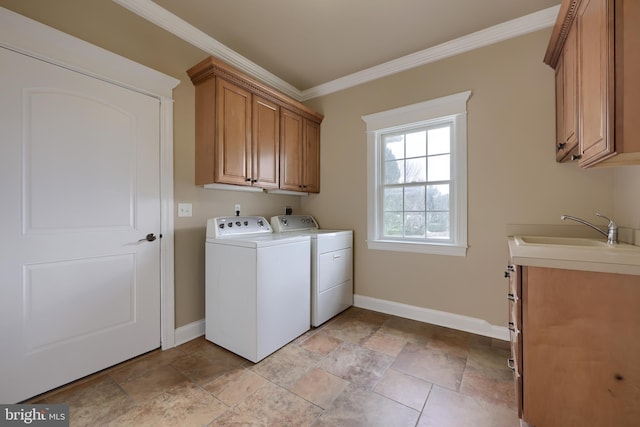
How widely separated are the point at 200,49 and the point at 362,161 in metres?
1.97

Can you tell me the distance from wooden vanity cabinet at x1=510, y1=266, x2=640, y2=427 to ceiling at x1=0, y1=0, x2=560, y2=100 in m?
2.14

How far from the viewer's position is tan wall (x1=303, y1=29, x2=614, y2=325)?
2.09m

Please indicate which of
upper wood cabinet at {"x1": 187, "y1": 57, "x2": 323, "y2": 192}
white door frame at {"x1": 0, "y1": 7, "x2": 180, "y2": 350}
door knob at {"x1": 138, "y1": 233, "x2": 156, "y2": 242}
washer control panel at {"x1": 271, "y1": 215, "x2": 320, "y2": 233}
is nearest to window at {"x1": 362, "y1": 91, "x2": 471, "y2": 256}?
washer control panel at {"x1": 271, "y1": 215, "x2": 320, "y2": 233}

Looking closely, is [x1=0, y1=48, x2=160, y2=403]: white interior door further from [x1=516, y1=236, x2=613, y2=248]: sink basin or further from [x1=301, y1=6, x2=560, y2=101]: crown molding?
[x1=516, y1=236, x2=613, y2=248]: sink basin

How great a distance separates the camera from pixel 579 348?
46.0 inches

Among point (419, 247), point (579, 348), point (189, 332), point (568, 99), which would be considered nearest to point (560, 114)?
point (568, 99)

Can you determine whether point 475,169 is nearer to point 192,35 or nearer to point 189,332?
point 192,35

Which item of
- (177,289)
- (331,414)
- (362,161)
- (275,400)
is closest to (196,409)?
(275,400)

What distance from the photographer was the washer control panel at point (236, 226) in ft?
7.46

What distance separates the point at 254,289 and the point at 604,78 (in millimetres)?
2285

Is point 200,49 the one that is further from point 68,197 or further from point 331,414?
point 331,414

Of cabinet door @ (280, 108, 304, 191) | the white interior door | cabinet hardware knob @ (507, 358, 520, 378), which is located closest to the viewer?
cabinet hardware knob @ (507, 358, 520, 378)

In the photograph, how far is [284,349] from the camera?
7.02ft

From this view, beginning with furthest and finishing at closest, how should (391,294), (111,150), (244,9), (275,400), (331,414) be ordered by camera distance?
1. (391,294)
2. (244,9)
3. (111,150)
4. (275,400)
5. (331,414)
